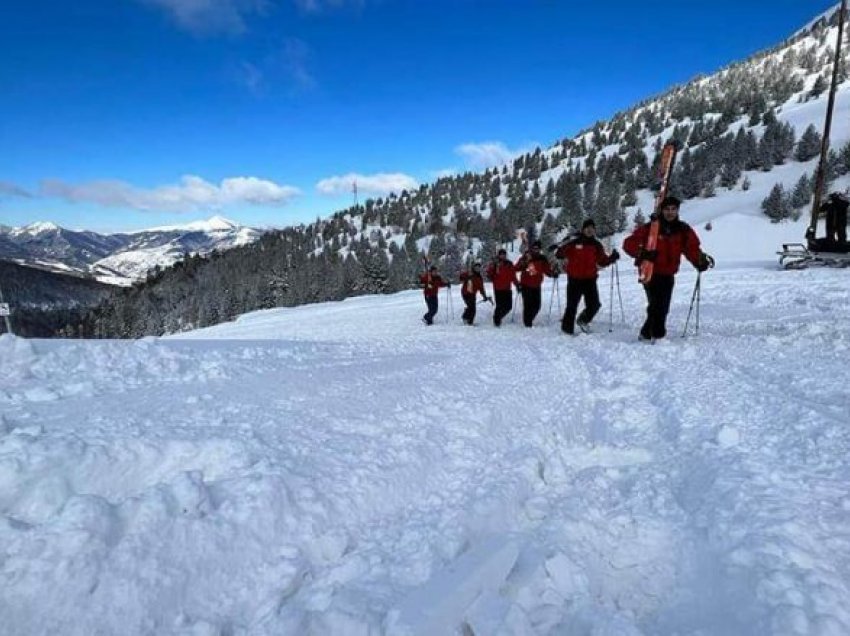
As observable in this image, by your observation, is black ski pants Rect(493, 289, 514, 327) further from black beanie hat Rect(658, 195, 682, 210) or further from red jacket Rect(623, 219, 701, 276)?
black beanie hat Rect(658, 195, 682, 210)

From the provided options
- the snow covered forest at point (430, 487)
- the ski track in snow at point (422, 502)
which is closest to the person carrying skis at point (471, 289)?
the snow covered forest at point (430, 487)

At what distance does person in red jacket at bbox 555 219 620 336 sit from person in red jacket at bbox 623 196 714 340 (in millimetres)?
1721

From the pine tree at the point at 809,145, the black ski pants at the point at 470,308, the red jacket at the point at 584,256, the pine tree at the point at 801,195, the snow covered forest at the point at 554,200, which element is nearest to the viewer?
the red jacket at the point at 584,256

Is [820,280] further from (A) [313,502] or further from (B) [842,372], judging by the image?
(A) [313,502]

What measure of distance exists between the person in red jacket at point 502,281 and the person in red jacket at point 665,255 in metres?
5.01

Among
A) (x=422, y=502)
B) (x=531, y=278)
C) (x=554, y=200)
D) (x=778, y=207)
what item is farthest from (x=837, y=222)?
(x=554, y=200)

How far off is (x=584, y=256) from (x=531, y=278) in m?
2.21

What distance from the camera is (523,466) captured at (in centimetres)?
405

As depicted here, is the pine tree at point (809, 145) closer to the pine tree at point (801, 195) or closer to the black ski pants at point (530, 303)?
the pine tree at point (801, 195)

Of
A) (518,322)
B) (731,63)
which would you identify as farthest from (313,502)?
(731,63)

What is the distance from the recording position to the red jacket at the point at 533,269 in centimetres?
1205

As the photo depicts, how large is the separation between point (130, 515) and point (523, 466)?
2627mm

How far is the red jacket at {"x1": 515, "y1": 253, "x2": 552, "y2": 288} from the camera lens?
39.5 ft

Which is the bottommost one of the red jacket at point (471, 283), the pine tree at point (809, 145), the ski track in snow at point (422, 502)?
the ski track in snow at point (422, 502)
